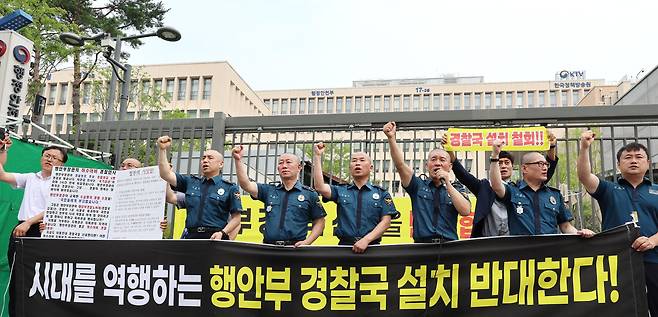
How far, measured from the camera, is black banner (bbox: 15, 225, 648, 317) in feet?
12.4

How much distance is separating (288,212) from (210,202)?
825 mm

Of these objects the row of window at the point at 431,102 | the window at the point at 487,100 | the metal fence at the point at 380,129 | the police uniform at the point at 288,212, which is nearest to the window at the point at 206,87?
the row of window at the point at 431,102

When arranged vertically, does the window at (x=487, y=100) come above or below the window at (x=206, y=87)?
above

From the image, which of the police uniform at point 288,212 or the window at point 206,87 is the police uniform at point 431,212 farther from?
the window at point 206,87

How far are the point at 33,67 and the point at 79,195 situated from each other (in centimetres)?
1317

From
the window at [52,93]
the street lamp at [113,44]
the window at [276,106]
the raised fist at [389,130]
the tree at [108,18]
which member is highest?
the window at [276,106]

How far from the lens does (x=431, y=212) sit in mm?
4742

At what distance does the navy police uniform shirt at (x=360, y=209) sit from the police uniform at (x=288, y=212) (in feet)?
0.77

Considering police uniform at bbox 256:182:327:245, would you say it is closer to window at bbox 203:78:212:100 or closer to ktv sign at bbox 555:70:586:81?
window at bbox 203:78:212:100

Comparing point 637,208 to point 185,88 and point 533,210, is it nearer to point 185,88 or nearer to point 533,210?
point 533,210

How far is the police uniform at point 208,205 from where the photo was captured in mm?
5238

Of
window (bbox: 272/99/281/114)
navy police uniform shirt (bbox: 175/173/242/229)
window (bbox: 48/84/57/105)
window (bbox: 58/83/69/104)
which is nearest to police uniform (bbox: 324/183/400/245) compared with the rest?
navy police uniform shirt (bbox: 175/173/242/229)

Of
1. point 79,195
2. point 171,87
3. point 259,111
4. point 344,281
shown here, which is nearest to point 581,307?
point 344,281

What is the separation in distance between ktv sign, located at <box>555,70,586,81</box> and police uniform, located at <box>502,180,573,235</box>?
81803mm
